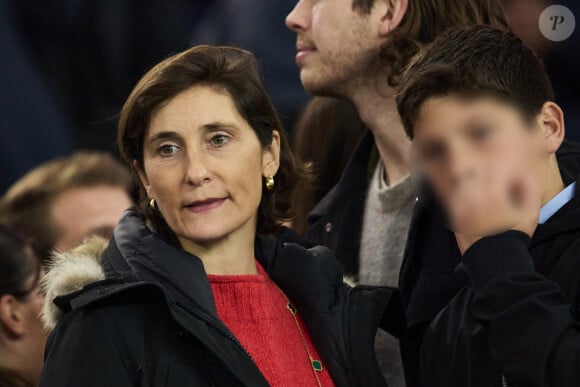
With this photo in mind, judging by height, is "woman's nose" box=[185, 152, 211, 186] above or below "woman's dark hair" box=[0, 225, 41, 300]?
above

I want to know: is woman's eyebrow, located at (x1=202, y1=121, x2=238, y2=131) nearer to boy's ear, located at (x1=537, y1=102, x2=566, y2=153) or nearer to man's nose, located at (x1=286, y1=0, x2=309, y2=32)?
boy's ear, located at (x1=537, y1=102, x2=566, y2=153)

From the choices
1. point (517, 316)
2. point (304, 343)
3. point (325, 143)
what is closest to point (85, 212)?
point (325, 143)

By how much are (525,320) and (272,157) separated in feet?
3.02

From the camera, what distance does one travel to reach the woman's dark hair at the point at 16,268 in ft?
11.8

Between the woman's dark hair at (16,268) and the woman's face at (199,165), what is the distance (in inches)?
32.4

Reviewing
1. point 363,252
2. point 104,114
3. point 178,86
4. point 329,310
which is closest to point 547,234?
point 329,310

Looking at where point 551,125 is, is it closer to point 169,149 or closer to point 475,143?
point 475,143

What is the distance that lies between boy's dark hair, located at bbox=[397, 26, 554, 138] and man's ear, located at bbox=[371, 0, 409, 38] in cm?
90

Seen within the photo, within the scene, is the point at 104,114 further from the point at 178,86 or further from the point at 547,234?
the point at 547,234

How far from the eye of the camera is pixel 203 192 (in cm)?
284

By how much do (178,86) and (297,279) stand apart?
571 millimetres

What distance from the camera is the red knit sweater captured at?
2.88 metres

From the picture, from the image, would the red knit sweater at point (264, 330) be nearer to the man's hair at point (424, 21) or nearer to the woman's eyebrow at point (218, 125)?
the woman's eyebrow at point (218, 125)

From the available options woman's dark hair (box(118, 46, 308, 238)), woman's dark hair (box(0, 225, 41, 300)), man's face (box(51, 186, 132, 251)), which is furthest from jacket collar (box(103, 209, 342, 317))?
man's face (box(51, 186, 132, 251))
